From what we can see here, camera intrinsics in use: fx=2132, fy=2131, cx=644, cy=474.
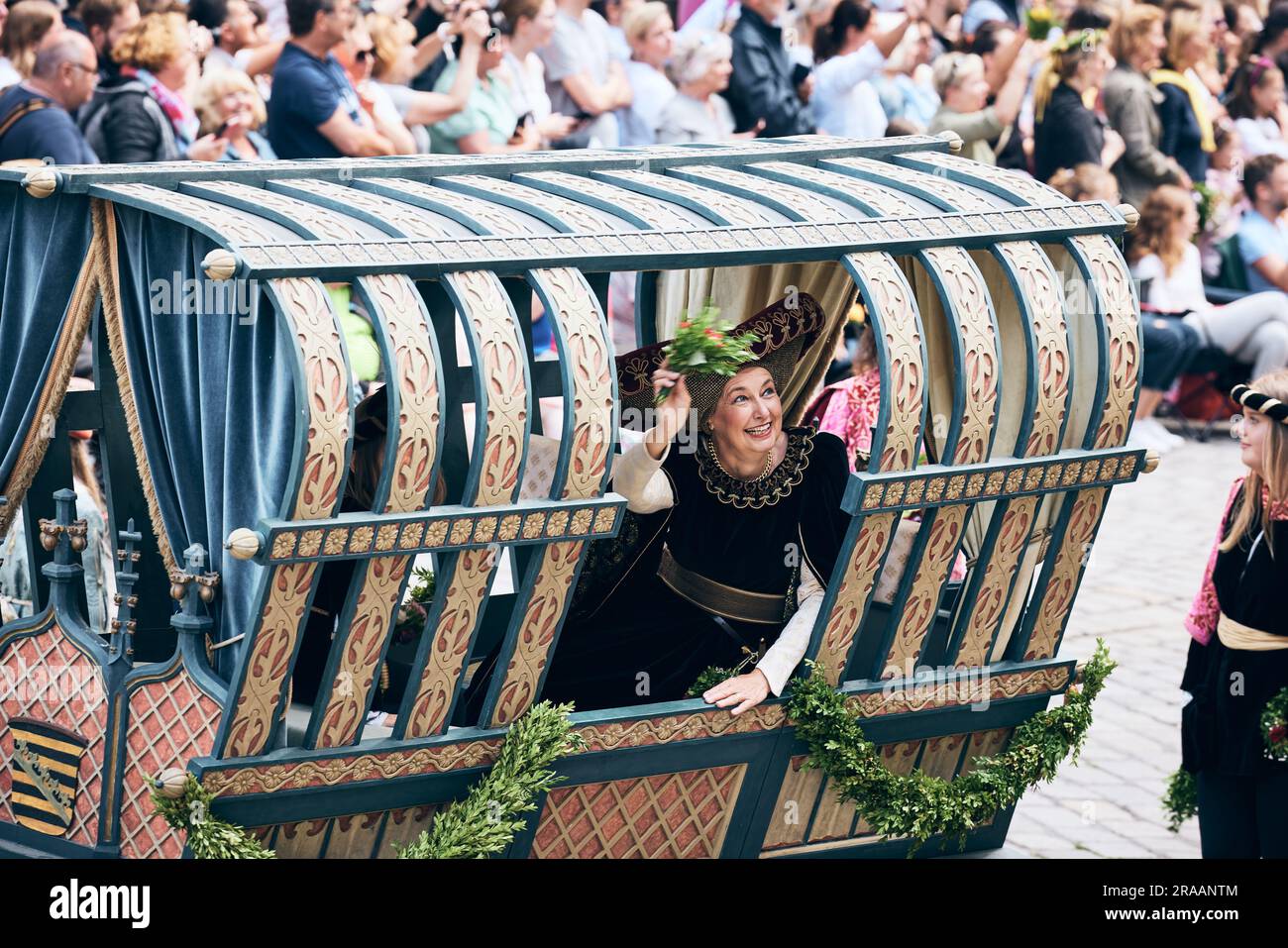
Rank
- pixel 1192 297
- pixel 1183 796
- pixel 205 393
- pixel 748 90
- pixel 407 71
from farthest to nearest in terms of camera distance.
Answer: pixel 1192 297
pixel 748 90
pixel 407 71
pixel 1183 796
pixel 205 393

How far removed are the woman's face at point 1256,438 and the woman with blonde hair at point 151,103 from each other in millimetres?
4377

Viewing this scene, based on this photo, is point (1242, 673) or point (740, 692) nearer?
point (740, 692)

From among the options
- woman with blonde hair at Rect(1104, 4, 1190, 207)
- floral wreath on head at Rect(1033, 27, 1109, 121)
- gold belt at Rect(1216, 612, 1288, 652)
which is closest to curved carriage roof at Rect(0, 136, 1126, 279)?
gold belt at Rect(1216, 612, 1288, 652)

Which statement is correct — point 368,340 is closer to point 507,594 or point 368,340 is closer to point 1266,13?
point 507,594

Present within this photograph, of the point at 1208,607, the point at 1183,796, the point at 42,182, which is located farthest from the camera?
the point at 1183,796

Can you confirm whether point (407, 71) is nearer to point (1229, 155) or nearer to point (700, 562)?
point (700, 562)

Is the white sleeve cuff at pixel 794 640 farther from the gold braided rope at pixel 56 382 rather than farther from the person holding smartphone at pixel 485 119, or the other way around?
the person holding smartphone at pixel 485 119

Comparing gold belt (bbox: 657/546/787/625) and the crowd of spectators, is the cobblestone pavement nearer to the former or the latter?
the crowd of spectators

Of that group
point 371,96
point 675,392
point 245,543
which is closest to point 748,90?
point 371,96

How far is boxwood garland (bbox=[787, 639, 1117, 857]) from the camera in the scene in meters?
5.81

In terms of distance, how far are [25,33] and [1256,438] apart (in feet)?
17.2

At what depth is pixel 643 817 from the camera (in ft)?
18.8

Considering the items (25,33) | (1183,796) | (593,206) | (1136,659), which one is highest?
(593,206)

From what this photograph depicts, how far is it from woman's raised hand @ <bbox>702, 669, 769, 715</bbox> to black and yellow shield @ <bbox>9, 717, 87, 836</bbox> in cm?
164
